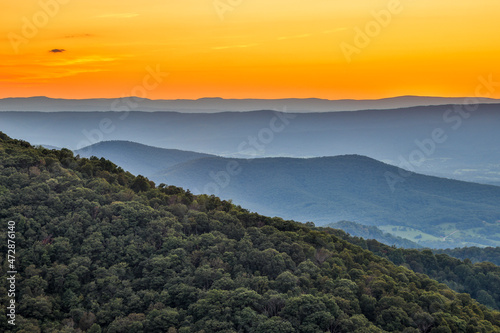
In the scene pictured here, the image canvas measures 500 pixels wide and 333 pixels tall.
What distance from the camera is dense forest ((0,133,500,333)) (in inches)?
1181

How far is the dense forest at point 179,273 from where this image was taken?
98.4 feet

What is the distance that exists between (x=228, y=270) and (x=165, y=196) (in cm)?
1318

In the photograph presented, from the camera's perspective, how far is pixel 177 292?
3262cm

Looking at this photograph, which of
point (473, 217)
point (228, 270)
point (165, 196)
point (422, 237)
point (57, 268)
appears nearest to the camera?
point (57, 268)

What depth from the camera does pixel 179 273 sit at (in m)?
34.6

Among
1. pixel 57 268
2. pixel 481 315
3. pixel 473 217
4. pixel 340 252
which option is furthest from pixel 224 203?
pixel 473 217

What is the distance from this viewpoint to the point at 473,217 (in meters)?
189

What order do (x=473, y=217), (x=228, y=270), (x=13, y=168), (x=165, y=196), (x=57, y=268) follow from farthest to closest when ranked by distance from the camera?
1. (x=473, y=217)
2. (x=165, y=196)
3. (x=13, y=168)
4. (x=228, y=270)
5. (x=57, y=268)

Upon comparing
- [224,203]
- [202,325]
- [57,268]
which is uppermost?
[224,203]

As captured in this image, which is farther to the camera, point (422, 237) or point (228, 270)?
point (422, 237)

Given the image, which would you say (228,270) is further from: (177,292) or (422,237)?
(422,237)

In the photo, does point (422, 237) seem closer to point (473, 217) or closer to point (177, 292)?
point (473, 217)

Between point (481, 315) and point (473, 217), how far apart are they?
543ft

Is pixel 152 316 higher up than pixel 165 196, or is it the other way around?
pixel 165 196
